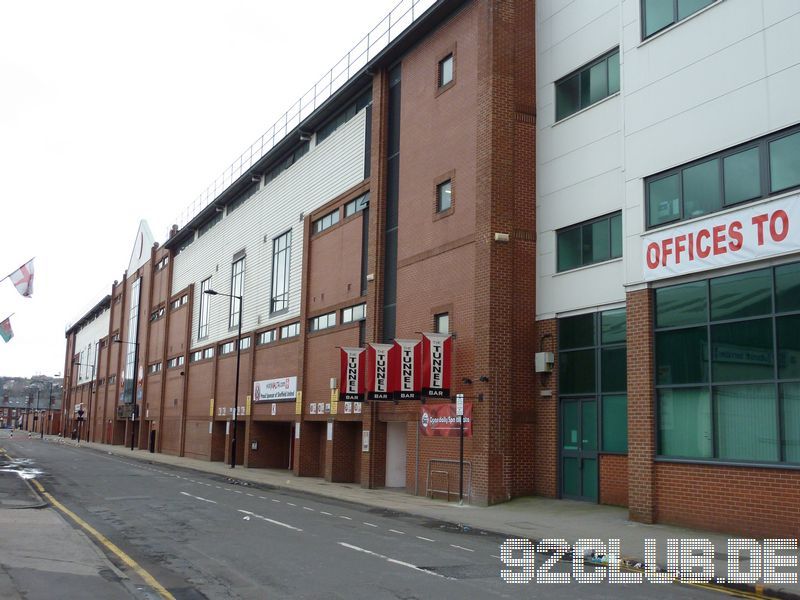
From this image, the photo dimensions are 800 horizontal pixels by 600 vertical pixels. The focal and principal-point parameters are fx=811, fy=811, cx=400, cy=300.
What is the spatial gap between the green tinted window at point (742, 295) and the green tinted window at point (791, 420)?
1.55 meters

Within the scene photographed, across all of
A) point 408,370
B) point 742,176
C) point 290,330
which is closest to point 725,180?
point 742,176

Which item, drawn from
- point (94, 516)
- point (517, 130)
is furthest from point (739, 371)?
point (94, 516)

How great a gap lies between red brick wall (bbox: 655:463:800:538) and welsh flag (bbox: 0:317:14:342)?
2824 centimetres

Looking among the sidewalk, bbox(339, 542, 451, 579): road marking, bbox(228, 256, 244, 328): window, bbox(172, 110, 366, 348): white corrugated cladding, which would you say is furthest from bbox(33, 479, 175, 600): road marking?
bbox(228, 256, 244, 328): window

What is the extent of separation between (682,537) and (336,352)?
2026 cm

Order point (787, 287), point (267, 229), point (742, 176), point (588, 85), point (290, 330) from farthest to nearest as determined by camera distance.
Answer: point (267, 229) < point (290, 330) < point (588, 85) < point (742, 176) < point (787, 287)

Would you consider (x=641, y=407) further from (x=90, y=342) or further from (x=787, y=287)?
(x=90, y=342)

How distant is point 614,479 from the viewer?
20.8 metres

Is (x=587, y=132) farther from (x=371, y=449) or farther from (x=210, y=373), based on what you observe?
(x=210, y=373)

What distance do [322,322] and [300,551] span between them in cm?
2277

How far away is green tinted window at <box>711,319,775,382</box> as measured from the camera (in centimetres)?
1546

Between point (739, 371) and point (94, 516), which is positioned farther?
point (94, 516)

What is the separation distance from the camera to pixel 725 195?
16484mm

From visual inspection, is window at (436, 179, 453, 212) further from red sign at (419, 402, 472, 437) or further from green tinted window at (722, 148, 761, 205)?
green tinted window at (722, 148, 761, 205)
